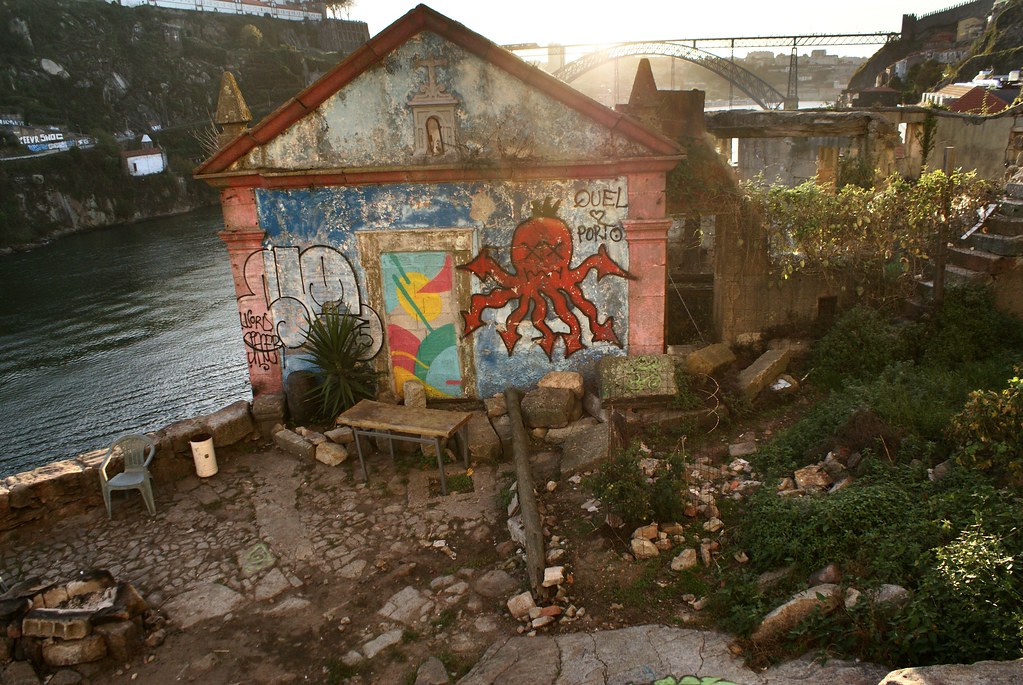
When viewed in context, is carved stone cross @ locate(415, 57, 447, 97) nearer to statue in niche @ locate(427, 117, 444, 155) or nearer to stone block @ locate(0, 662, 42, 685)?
statue in niche @ locate(427, 117, 444, 155)

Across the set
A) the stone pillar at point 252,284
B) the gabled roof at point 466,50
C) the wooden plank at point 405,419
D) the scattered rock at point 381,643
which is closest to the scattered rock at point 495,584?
the scattered rock at point 381,643

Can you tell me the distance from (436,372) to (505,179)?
279 cm

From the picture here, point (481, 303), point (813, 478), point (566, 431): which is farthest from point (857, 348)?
point (481, 303)

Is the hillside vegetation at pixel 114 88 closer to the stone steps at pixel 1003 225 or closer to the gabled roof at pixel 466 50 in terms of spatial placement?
the gabled roof at pixel 466 50

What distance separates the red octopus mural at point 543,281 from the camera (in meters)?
9.27

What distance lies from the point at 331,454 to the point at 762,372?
564 cm

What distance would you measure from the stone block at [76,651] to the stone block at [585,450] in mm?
4597

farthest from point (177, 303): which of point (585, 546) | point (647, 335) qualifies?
point (585, 546)

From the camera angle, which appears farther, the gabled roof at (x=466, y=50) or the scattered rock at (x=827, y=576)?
the gabled roof at (x=466, y=50)

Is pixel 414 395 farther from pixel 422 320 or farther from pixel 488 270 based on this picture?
pixel 488 270

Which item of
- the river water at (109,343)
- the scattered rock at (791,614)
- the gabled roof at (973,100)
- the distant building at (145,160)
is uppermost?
the distant building at (145,160)

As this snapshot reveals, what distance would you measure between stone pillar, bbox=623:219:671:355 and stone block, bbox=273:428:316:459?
14.5ft

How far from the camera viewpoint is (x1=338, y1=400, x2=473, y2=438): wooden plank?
805cm

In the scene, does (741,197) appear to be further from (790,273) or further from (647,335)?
(647,335)
